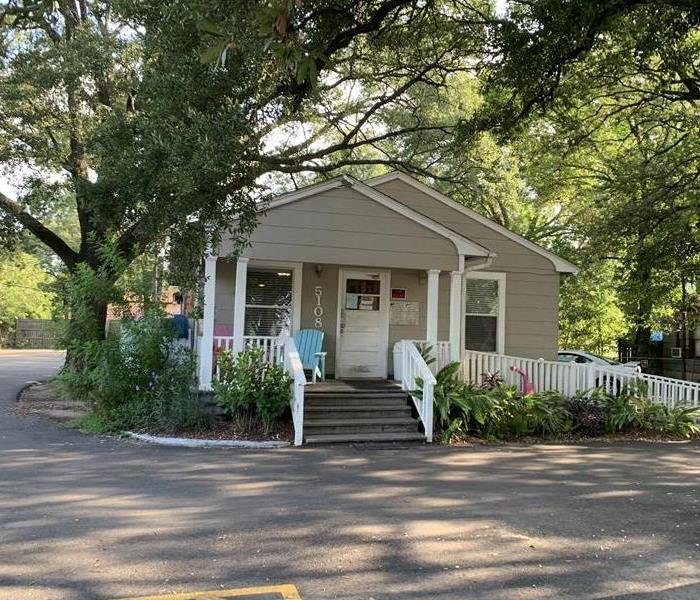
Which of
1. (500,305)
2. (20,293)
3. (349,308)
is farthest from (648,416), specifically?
(20,293)

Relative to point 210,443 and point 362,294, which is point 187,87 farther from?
point 362,294

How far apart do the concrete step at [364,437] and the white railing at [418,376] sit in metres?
0.21

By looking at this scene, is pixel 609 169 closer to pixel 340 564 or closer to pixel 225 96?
pixel 225 96

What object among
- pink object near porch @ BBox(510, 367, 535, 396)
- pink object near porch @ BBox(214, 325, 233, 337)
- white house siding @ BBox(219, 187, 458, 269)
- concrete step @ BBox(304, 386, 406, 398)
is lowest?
concrete step @ BBox(304, 386, 406, 398)

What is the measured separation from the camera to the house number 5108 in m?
11.8

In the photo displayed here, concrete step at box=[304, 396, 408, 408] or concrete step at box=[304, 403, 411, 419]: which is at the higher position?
concrete step at box=[304, 396, 408, 408]

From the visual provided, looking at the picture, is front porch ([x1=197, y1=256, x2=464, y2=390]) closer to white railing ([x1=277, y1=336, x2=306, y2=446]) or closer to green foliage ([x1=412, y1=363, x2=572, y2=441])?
green foliage ([x1=412, y1=363, x2=572, y2=441])

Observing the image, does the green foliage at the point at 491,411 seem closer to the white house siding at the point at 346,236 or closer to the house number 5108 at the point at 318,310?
the white house siding at the point at 346,236

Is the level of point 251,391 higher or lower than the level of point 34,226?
lower

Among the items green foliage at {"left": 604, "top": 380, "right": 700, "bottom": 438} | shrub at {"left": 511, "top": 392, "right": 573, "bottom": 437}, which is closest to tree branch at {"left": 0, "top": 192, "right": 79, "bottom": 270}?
shrub at {"left": 511, "top": 392, "right": 573, "bottom": 437}

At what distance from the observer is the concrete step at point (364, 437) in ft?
28.2

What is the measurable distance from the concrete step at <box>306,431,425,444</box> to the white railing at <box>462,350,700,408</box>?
2722mm

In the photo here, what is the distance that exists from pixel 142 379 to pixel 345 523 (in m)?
5.29

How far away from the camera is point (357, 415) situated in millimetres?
9422
